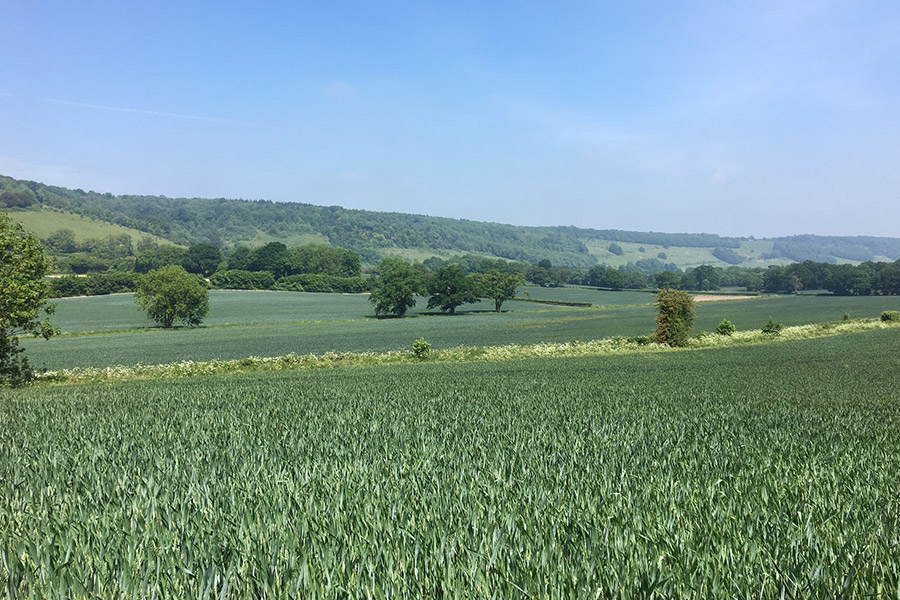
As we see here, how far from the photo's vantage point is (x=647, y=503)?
628 cm

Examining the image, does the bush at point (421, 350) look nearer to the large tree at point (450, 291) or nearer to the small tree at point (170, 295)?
the small tree at point (170, 295)

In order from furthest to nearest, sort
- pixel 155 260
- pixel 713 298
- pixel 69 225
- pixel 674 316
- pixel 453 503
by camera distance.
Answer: pixel 69 225 → pixel 155 260 → pixel 713 298 → pixel 674 316 → pixel 453 503

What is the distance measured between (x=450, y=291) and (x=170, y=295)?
39.3 m

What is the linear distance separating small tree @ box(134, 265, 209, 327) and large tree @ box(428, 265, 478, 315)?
3364 centimetres

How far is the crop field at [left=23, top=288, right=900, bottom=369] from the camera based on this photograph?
165 feet

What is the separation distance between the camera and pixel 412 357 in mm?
40531

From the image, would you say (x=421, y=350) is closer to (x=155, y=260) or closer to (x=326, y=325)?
(x=326, y=325)

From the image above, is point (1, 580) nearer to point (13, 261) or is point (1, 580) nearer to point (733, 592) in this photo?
point (733, 592)

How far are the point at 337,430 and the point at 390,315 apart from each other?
76868 mm

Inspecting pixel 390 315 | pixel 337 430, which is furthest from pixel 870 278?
pixel 337 430

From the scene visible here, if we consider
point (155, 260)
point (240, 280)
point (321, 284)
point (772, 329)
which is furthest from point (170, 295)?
point (772, 329)

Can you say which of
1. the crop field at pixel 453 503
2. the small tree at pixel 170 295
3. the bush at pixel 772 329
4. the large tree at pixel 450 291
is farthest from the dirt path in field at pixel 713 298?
the crop field at pixel 453 503

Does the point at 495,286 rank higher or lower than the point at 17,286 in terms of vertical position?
lower

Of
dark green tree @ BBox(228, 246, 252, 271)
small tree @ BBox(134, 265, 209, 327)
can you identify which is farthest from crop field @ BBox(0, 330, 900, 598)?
dark green tree @ BBox(228, 246, 252, 271)
